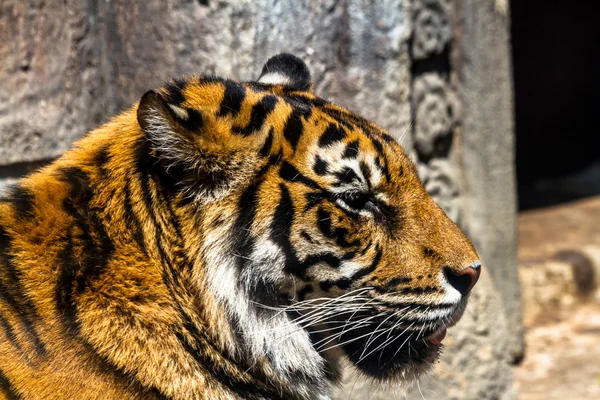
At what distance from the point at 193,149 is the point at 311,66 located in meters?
1.63

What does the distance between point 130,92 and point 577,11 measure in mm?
6546

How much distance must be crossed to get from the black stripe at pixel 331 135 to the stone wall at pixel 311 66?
1.19 m

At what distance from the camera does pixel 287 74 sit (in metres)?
2.96

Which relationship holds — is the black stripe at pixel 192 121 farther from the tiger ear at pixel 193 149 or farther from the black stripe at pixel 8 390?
the black stripe at pixel 8 390

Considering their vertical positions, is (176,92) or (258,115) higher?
(176,92)

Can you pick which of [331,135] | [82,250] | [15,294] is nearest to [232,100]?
[331,135]

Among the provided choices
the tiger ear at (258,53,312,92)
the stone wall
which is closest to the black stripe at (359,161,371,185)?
the tiger ear at (258,53,312,92)

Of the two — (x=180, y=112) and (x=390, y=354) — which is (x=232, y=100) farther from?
(x=390, y=354)

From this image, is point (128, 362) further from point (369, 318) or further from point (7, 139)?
point (7, 139)

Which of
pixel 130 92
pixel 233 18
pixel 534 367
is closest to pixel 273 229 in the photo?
pixel 233 18

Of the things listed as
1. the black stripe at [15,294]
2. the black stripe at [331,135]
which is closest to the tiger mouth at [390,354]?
the black stripe at [331,135]

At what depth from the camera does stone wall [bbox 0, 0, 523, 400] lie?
375 cm

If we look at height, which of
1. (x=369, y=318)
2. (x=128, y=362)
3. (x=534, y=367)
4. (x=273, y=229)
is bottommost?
(x=534, y=367)

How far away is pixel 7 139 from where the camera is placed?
4.08 m
